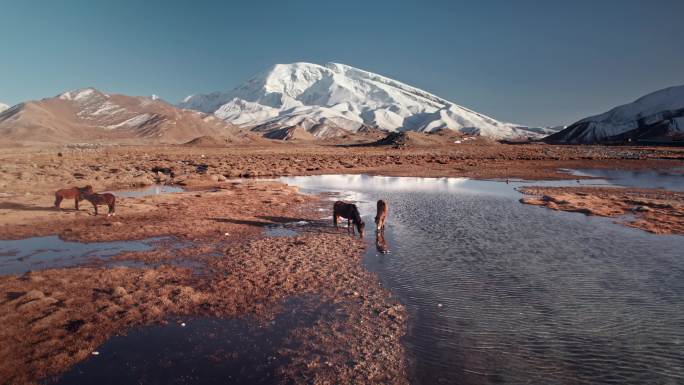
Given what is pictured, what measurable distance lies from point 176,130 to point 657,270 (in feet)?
626

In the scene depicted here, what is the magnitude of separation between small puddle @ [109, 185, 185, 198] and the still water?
62.0 feet

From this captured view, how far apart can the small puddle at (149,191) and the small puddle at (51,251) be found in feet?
41.3

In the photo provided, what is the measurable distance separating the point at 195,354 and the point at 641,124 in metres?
207

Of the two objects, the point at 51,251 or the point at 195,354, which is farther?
the point at 51,251

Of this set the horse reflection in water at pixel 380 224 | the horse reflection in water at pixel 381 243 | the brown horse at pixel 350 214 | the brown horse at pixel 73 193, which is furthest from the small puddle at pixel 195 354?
the brown horse at pixel 73 193

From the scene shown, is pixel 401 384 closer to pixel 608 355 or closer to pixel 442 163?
pixel 608 355

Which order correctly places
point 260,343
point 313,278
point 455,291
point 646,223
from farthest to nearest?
point 646,223, point 313,278, point 455,291, point 260,343

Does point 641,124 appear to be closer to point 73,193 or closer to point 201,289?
point 73,193

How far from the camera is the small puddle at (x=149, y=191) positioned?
26.4 metres

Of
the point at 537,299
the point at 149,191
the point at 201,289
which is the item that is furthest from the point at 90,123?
the point at 537,299

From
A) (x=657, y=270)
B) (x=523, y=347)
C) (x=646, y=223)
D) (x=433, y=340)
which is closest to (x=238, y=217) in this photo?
(x=433, y=340)

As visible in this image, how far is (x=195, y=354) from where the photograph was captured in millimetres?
6676

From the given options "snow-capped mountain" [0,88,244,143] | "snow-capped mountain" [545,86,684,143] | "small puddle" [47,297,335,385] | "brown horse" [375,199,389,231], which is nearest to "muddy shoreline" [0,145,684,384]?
"small puddle" [47,297,335,385]

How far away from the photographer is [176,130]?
177 meters
